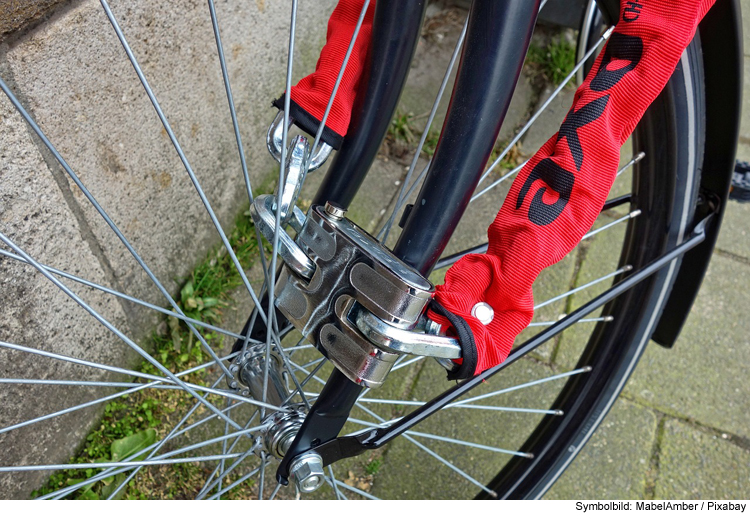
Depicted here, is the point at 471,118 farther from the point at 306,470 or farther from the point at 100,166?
the point at 100,166

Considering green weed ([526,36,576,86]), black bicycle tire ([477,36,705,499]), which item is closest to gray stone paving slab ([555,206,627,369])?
black bicycle tire ([477,36,705,499])

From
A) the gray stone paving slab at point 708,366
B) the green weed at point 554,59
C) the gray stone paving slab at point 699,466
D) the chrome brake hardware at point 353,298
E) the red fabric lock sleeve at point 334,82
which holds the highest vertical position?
the red fabric lock sleeve at point 334,82

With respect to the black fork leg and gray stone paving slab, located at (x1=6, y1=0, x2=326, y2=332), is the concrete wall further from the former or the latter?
the black fork leg

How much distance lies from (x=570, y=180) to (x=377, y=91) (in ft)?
0.84

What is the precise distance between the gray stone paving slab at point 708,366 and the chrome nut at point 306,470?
0.99 m

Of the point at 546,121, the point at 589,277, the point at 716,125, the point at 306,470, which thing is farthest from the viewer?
the point at 546,121

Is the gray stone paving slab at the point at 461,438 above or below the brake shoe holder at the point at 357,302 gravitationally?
below

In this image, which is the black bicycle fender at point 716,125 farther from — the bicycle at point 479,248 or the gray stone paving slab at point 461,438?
the gray stone paving slab at point 461,438

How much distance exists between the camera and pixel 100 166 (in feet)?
3.41

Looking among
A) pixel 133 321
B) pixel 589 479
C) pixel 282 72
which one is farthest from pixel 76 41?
pixel 589 479

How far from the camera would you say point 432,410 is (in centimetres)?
76

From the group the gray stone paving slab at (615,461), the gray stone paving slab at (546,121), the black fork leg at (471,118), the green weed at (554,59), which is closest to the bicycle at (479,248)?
the black fork leg at (471,118)

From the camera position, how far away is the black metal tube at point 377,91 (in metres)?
0.70

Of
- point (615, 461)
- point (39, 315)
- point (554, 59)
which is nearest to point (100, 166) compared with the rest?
point (39, 315)
